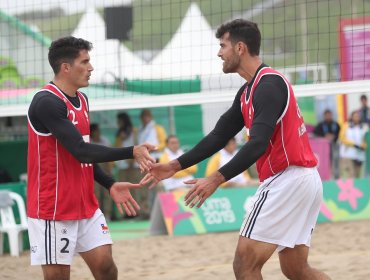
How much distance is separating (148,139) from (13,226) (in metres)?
4.31

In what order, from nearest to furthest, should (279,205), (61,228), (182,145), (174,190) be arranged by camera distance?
(279,205), (61,228), (174,190), (182,145)

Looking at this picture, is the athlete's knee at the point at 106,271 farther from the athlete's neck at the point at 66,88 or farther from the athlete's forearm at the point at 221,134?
the athlete's neck at the point at 66,88

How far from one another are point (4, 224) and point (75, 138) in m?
5.57

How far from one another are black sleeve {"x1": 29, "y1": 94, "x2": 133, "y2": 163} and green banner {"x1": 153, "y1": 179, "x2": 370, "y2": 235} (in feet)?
21.1

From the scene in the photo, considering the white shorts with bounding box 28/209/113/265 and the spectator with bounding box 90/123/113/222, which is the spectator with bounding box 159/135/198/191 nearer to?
the spectator with bounding box 90/123/113/222

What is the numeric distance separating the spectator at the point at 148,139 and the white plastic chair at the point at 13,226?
12.1 feet

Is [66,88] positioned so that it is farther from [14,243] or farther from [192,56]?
[192,56]

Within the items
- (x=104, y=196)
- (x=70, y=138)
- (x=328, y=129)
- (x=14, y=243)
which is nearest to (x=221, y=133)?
(x=70, y=138)

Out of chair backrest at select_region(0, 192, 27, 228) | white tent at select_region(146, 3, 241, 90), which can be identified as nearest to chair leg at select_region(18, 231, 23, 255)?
chair backrest at select_region(0, 192, 27, 228)

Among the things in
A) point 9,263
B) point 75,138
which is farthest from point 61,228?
point 9,263

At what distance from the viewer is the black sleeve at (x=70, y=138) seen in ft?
18.5

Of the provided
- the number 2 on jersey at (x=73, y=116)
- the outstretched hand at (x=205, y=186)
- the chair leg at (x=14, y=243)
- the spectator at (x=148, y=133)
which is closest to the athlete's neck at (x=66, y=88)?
the number 2 on jersey at (x=73, y=116)

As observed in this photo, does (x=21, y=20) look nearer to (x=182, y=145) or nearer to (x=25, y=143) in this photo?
(x=25, y=143)

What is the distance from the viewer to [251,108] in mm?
5539
